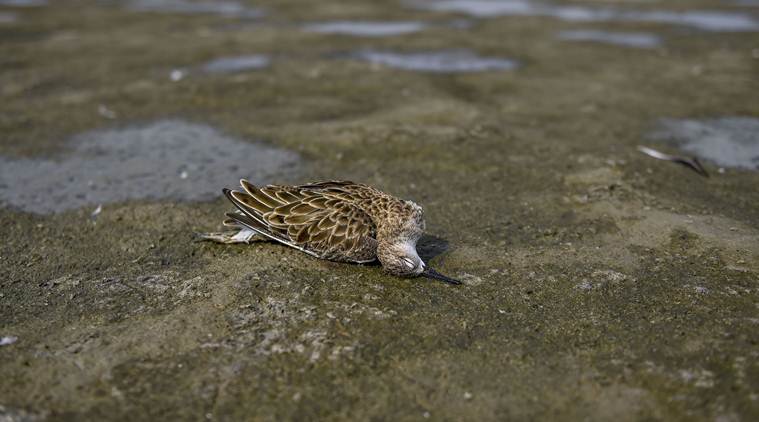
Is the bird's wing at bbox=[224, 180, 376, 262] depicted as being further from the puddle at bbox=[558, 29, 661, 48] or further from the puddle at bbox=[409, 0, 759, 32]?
the puddle at bbox=[409, 0, 759, 32]

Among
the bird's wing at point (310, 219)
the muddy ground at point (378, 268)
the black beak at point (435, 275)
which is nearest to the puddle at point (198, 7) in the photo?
the muddy ground at point (378, 268)

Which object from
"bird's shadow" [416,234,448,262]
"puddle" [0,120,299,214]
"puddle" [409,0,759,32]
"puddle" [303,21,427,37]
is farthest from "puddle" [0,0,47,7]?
"bird's shadow" [416,234,448,262]

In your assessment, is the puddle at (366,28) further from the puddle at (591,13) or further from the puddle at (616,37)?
the puddle at (616,37)

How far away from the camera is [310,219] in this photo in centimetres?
564

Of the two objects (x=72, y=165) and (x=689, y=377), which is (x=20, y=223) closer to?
(x=72, y=165)

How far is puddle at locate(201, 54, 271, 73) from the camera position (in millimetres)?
12281

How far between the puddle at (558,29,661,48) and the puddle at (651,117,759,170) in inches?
198

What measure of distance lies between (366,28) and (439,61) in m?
3.72

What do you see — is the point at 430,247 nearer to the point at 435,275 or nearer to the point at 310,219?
the point at 435,275

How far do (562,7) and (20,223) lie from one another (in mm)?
15209

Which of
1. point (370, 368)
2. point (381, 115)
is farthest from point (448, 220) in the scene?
point (381, 115)

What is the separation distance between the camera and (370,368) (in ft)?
14.5

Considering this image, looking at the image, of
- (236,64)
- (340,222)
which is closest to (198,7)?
(236,64)

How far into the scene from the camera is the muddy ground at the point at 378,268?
423 centimetres
